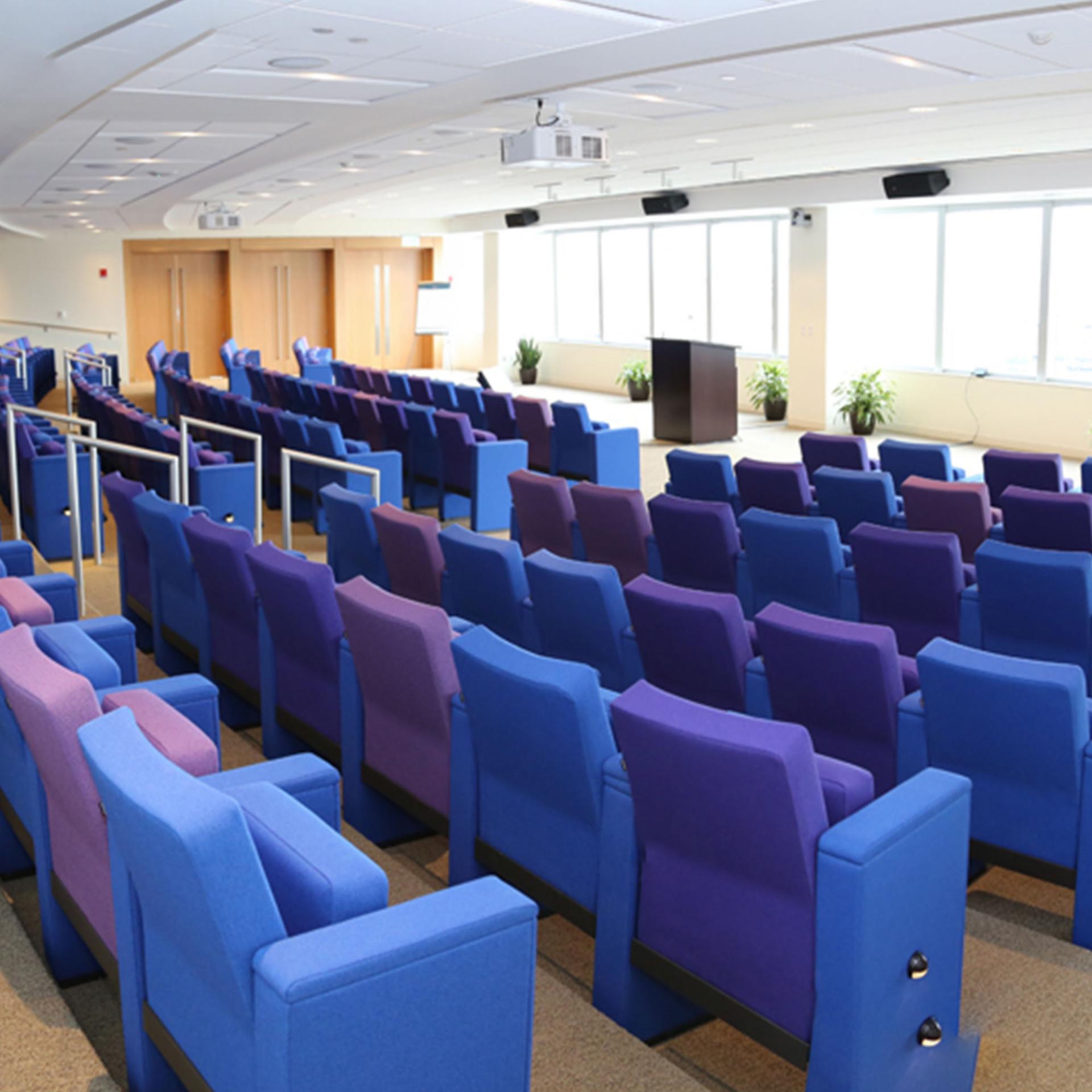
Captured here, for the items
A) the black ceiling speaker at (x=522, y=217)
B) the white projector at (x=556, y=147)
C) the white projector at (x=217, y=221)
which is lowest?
the white projector at (x=556, y=147)

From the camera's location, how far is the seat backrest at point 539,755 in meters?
2.93

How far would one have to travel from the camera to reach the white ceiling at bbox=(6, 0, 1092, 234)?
614cm

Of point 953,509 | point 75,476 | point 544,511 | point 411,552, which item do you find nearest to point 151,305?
point 75,476

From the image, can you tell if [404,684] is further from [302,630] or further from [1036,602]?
[1036,602]

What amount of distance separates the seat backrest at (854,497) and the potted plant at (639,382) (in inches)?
530

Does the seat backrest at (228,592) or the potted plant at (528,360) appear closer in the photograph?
the seat backrest at (228,592)

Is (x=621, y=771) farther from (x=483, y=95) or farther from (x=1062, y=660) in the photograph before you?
(x=483, y=95)

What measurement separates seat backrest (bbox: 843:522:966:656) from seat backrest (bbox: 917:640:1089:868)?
1629 millimetres

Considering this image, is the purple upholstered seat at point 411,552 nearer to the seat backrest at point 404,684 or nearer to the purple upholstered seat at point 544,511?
the purple upholstered seat at point 544,511

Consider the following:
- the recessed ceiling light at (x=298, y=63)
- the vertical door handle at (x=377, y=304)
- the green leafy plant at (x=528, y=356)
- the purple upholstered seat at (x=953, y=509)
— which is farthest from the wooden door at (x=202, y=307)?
the purple upholstered seat at (x=953, y=509)

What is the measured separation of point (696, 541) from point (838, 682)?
270 cm

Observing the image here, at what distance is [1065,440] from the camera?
14484 millimetres

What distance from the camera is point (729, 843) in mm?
2633

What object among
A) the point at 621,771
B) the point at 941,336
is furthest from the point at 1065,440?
the point at 621,771
